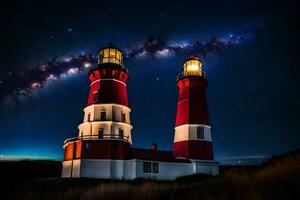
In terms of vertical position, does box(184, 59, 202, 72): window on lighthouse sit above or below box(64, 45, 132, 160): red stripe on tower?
above

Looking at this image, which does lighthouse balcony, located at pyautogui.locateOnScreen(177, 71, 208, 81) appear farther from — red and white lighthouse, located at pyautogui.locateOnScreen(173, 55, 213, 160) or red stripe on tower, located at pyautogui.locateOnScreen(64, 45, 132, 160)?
red stripe on tower, located at pyautogui.locateOnScreen(64, 45, 132, 160)

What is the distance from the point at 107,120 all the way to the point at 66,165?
20.9 feet

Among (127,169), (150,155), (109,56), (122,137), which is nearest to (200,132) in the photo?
(150,155)

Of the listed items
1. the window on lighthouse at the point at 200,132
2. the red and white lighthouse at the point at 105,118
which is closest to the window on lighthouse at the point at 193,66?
the window on lighthouse at the point at 200,132

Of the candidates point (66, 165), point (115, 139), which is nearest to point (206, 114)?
point (115, 139)

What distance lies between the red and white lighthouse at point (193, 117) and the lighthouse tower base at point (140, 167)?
1204 millimetres

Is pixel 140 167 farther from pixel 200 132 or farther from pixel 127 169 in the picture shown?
pixel 200 132

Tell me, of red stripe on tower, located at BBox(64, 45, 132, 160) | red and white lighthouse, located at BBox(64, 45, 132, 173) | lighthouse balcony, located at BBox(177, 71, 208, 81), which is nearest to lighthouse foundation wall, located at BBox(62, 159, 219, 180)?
red and white lighthouse, located at BBox(64, 45, 132, 173)

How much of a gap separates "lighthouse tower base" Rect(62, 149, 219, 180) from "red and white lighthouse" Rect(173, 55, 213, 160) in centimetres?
120

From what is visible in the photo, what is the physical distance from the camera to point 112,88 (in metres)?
31.1

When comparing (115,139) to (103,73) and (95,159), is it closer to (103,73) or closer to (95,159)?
(95,159)

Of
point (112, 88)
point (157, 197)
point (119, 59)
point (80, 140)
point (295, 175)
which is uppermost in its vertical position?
point (119, 59)

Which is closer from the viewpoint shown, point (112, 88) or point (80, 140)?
point (80, 140)

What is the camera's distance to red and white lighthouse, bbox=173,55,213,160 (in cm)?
3075
